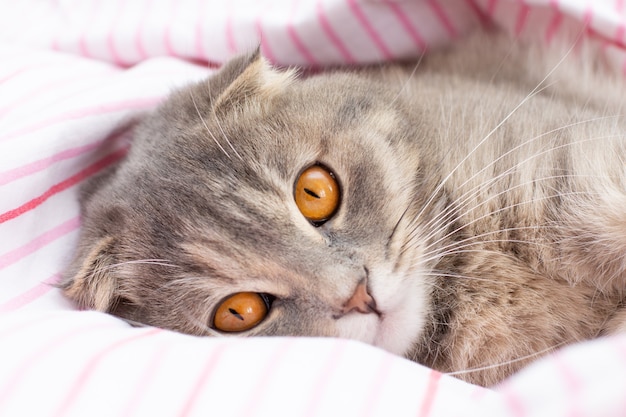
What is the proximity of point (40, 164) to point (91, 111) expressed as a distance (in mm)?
230

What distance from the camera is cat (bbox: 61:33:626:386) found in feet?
3.99

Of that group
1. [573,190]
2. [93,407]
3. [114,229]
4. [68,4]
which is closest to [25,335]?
[93,407]

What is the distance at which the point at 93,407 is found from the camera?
925mm

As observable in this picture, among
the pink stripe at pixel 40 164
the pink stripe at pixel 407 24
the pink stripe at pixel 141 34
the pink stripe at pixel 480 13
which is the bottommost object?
the pink stripe at pixel 40 164

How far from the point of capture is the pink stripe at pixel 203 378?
3.01 ft

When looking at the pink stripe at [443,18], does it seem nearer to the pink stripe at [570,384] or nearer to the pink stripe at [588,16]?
the pink stripe at [588,16]

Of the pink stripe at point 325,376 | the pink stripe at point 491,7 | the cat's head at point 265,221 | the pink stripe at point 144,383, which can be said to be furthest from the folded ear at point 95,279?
the pink stripe at point 491,7

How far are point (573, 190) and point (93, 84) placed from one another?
1452 mm

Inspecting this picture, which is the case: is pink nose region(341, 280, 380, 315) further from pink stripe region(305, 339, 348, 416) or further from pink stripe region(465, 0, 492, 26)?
pink stripe region(465, 0, 492, 26)

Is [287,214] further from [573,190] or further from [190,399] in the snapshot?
[573,190]

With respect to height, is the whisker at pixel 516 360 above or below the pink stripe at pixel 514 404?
below

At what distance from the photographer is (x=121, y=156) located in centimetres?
184

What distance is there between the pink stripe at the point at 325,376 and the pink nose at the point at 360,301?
131mm

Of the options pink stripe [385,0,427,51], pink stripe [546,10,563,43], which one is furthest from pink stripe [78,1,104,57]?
pink stripe [546,10,563,43]
